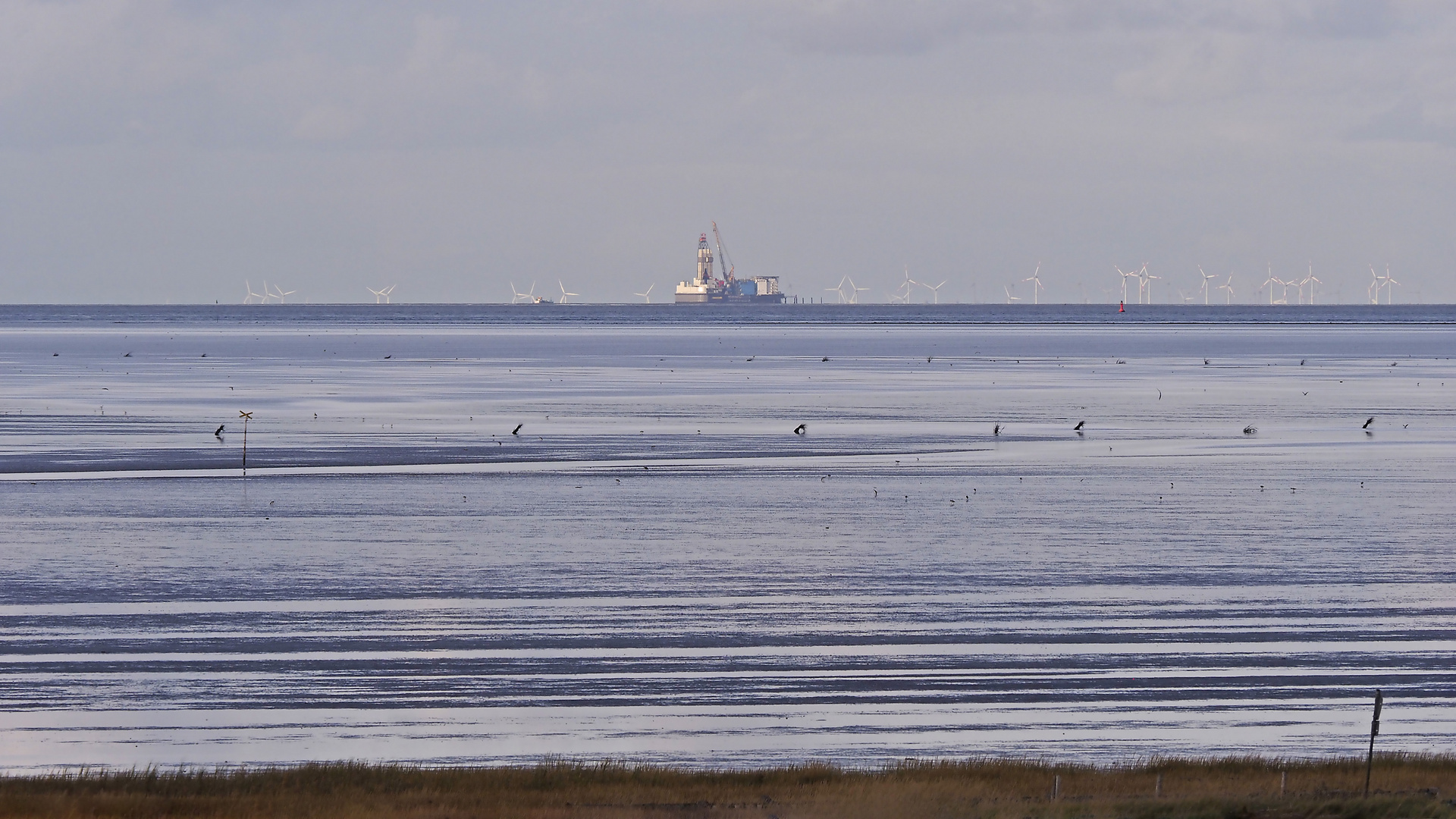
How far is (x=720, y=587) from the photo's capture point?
31.0 metres

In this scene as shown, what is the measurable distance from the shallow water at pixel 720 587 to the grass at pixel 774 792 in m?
1.04

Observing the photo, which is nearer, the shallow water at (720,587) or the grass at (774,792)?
the grass at (774,792)

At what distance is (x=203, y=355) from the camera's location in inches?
5630

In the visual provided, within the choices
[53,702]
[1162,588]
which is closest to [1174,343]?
[1162,588]

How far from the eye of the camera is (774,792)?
18.8m

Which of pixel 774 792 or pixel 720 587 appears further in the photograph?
pixel 720 587

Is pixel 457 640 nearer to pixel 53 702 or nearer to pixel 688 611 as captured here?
pixel 688 611

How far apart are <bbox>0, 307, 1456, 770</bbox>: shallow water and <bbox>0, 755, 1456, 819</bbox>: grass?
104 cm

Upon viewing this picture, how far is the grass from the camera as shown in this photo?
17.7 m

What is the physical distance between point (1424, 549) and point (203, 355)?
4773 inches

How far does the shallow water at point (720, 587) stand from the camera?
21844mm

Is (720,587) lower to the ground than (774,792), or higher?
higher

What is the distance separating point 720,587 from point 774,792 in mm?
12301

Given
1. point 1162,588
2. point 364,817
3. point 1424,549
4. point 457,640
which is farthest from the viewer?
point 1424,549
